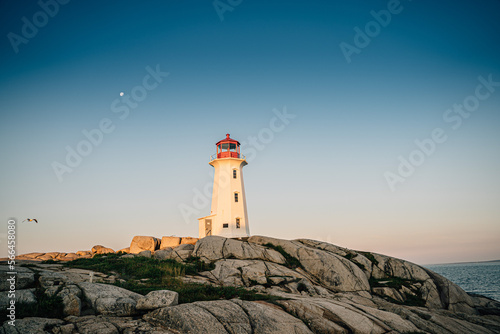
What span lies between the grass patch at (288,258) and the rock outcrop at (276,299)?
0.32 feet

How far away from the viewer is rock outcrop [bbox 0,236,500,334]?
35.7 ft

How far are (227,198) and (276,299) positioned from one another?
24.9 metres

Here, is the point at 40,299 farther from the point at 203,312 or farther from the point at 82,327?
the point at 203,312

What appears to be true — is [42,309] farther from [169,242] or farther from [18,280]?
[169,242]

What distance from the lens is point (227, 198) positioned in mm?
39156

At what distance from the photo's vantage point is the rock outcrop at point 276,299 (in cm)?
1088

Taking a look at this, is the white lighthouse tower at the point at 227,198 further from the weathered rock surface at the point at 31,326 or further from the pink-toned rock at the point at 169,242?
the weathered rock surface at the point at 31,326

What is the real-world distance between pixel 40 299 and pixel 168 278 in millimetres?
8567

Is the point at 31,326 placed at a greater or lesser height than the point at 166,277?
lesser

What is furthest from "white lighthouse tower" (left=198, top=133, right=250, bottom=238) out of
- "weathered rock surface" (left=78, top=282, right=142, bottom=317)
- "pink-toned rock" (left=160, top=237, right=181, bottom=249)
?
"weathered rock surface" (left=78, top=282, right=142, bottom=317)

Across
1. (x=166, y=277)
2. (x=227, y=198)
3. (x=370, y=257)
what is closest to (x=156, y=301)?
(x=166, y=277)

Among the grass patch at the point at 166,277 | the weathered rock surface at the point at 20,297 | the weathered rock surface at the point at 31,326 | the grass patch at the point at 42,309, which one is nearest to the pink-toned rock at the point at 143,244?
the grass patch at the point at 166,277

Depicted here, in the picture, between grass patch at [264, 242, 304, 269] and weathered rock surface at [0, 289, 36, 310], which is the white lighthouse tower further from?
weathered rock surface at [0, 289, 36, 310]

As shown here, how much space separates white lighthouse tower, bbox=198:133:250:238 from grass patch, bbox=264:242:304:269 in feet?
27.2
